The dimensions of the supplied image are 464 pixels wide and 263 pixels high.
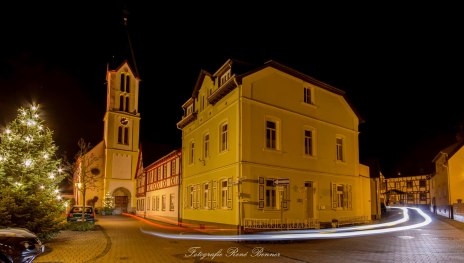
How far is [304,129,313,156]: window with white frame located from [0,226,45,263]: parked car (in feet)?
57.3

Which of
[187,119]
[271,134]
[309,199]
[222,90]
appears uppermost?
[222,90]

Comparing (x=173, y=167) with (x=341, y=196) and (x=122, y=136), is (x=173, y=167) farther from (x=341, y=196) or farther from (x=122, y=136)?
(x=122, y=136)

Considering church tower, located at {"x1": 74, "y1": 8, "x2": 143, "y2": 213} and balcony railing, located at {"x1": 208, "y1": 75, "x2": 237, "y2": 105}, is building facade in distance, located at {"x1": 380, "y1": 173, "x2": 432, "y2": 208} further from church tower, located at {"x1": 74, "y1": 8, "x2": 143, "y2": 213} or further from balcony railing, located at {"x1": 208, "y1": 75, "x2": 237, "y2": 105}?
balcony railing, located at {"x1": 208, "y1": 75, "x2": 237, "y2": 105}

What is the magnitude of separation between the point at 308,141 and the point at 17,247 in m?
18.5

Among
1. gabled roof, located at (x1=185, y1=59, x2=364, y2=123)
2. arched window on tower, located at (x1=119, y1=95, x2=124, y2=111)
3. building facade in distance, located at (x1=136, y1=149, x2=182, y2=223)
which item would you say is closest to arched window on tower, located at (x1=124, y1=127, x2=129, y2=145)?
arched window on tower, located at (x1=119, y1=95, x2=124, y2=111)

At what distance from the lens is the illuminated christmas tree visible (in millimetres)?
15055

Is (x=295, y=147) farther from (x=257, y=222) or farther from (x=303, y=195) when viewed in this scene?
(x=257, y=222)

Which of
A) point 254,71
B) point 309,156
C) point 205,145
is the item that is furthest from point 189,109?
point 309,156

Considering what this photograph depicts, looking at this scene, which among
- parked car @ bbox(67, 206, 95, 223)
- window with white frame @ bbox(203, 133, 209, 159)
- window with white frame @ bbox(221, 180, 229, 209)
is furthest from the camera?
parked car @ bbox(67, 206, 95, 223)

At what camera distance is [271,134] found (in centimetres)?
2280

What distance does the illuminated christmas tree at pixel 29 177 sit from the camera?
15.1m

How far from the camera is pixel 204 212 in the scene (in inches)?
1021

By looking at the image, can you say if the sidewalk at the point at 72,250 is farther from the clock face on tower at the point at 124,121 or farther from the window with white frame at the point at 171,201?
the clock face on tower at the point at 124,121

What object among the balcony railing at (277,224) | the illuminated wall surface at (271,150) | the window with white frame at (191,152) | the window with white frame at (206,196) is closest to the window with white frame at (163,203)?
the illuminated wall surface at (271,150)
